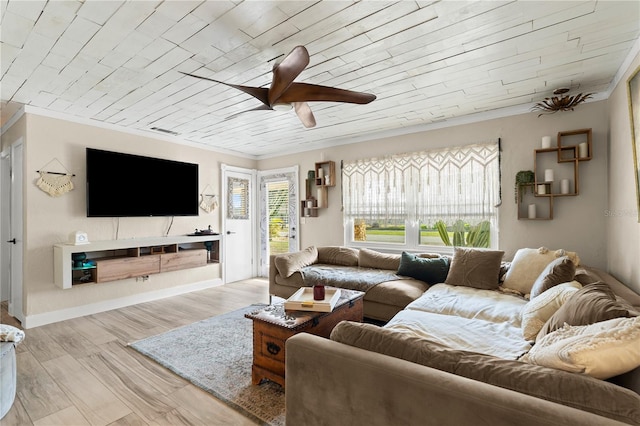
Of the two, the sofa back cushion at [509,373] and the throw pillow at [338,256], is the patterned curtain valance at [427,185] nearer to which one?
the throw pillow at [338,256]

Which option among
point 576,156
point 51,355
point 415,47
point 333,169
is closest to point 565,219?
point 576,156

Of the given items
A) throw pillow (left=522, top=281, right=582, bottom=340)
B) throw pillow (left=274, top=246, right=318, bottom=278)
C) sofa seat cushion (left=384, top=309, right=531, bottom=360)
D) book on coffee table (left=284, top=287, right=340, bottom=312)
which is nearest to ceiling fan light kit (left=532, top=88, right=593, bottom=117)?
throw pillow (left=522, top=281, right=582, bottom=340)

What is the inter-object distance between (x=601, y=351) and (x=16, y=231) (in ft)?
17.7

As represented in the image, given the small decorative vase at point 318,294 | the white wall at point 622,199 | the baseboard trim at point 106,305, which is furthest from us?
the baseboard trim at point 106,305

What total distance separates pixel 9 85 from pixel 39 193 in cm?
123

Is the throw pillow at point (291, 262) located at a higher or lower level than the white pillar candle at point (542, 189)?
lower

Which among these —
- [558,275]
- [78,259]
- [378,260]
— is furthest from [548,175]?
[78,259]

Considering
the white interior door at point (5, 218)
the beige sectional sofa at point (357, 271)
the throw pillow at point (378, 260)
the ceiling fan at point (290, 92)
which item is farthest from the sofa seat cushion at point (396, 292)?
the white interior door at point (5, 218)

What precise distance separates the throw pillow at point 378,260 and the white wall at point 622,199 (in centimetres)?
213

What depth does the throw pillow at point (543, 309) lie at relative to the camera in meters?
1.85

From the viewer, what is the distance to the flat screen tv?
3898 mm

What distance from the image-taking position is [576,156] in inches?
124

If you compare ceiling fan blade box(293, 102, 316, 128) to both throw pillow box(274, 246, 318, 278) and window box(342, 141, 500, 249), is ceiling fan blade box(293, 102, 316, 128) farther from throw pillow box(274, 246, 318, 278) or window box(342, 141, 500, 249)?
window box(342, 141, 500, 249)

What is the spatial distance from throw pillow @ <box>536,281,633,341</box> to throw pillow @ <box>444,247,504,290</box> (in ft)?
5.00
